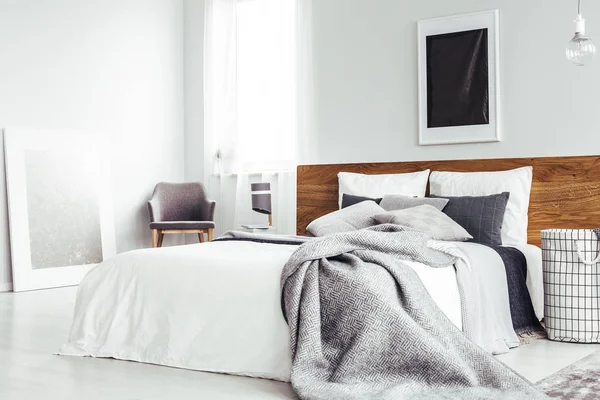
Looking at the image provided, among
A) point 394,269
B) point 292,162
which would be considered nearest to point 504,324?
point 394,269

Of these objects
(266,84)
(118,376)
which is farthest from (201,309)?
(266,84)

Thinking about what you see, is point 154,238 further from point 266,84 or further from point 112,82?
point 266,84

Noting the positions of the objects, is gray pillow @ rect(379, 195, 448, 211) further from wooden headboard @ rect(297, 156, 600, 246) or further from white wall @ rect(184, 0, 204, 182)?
white wall @ rect(184, 0, 204, 182)

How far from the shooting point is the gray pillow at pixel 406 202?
15.9 feet

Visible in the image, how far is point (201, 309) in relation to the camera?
3.46m

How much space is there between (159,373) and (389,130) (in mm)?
3451

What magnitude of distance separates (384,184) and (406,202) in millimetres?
509

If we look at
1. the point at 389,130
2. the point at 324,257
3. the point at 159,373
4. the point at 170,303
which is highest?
the point at 389,130

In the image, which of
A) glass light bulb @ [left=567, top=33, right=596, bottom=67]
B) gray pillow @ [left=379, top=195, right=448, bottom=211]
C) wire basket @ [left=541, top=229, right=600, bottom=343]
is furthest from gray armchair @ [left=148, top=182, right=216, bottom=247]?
glass light bulb @ [left=567, top=33, right=596, bottom=67]

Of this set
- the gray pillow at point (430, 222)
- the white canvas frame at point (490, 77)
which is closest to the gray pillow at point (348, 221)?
the gray pillow at point (430, 222)

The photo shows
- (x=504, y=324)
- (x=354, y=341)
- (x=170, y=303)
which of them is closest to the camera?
(x=354, y=341)

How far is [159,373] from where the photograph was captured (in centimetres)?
336

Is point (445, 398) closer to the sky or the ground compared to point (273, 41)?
closer to the ground

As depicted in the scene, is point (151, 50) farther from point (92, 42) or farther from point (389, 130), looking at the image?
point (389, 130)
